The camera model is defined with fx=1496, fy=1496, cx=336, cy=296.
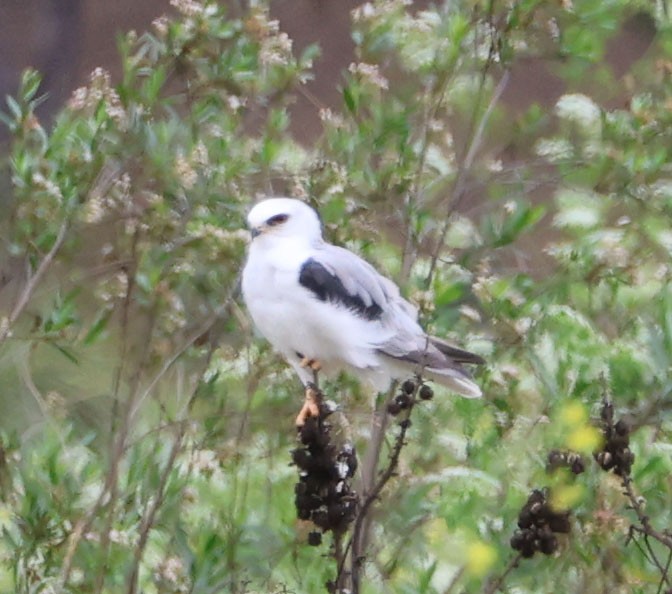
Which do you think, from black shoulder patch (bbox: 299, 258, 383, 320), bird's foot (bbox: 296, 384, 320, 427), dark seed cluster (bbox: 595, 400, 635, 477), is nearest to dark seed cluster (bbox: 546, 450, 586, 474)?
dark seed cluster (bbox: 595, 400, 635, 477)

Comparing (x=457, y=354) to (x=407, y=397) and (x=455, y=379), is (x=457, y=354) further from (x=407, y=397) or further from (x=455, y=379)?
(x=407, y=397)

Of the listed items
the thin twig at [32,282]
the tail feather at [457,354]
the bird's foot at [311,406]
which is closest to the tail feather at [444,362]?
the tail feather at [457,354]

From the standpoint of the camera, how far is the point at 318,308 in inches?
85.9

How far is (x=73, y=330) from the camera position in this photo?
268 centimetres

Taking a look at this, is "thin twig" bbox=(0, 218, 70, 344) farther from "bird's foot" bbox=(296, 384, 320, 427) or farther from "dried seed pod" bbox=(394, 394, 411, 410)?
"dried seed pod" bbox=(394, 394, 411, 410)

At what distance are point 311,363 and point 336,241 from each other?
45 cm

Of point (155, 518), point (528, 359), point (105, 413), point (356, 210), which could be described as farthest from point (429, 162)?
point (105, 413)

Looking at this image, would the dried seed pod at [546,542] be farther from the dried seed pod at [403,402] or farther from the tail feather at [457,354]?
the tail feather at [457,354]

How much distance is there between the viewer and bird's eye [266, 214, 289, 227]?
2191mm

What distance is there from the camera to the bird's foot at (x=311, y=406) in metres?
2.00

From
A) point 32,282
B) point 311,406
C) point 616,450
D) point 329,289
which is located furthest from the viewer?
point 32,282

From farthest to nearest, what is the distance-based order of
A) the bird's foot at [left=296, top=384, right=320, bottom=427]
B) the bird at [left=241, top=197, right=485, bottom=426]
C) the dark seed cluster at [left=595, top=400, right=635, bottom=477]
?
the bird at [left=241, top=197, right=485, bottom=426], the bird's foot at [left=296, top=384, right=320, bottom=427], the dark seed cluster at [left=595, top=400, right=635, bottom=477]

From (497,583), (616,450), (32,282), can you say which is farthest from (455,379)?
(32,282)

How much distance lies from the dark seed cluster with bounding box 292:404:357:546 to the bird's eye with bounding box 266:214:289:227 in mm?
424
